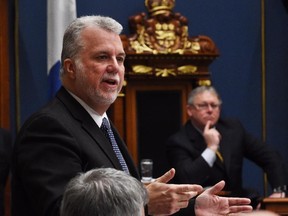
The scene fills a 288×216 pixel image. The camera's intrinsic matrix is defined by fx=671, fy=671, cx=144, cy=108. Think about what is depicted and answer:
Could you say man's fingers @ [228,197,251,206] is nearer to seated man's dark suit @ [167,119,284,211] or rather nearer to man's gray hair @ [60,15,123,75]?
man's gray hair @ [60,15,123,75]

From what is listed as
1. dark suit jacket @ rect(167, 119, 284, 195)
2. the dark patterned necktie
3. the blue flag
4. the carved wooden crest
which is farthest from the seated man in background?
the dark patterned necktie

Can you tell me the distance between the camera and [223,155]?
5.47m

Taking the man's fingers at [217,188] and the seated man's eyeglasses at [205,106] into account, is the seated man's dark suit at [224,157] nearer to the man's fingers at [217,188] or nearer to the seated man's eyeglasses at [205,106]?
the seated man's eyeglasses at [205,106]

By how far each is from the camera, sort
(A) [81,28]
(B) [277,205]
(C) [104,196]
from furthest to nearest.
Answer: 1. (B) [277,205]
2. (A) [81,28]
3. (C) [104,196]

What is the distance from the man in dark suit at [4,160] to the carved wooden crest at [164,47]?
1666 millimetres

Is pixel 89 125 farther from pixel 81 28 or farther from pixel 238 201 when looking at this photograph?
pixel 238 201

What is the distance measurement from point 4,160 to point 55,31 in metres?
1.47

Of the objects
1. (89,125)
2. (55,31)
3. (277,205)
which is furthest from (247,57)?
(89,125)

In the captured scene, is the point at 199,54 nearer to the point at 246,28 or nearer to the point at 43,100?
the point at 246,28

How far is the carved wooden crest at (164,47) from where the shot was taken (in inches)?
240

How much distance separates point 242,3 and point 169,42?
42.7 inches

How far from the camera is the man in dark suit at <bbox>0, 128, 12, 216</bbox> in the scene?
449 cm

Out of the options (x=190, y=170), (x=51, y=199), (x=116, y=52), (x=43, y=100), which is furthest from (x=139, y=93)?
(x=51, y=199)

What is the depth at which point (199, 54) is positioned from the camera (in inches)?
242
